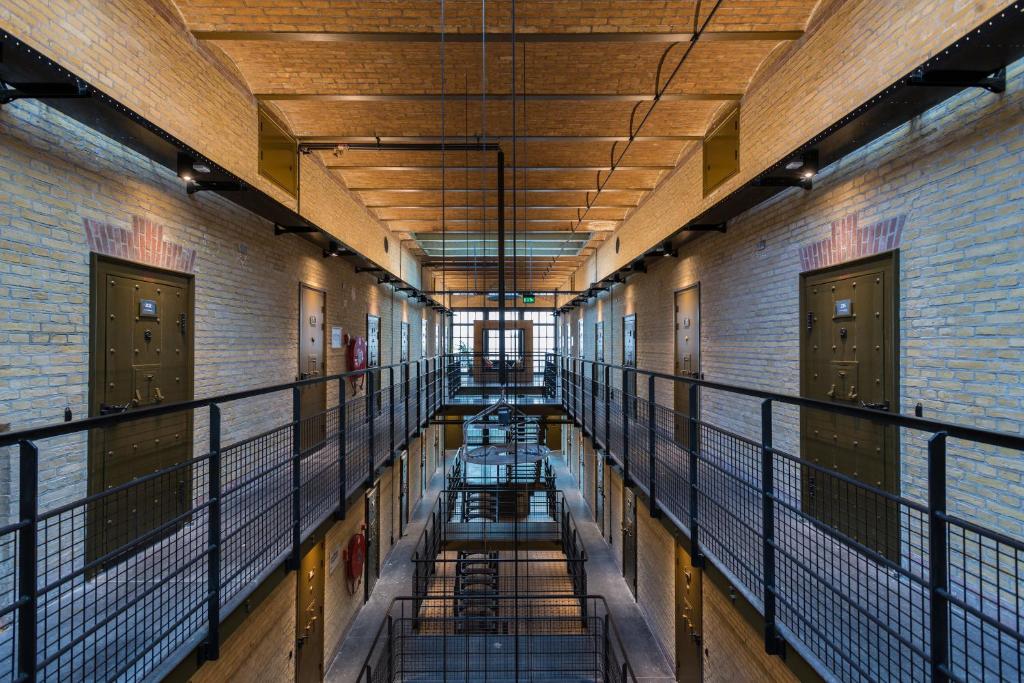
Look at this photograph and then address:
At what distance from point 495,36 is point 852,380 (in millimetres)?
4304

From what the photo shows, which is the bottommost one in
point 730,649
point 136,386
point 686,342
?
point 730,649

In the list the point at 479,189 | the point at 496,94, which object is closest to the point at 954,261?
the point at 496,94

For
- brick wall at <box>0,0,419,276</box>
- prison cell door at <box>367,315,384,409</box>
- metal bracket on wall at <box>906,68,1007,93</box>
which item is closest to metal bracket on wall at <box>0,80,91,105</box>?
brick wall at <box>0,0,419,276</box>

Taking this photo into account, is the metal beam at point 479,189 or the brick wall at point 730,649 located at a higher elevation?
the metal beam at point 479,189

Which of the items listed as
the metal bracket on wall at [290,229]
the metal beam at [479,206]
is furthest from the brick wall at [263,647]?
the metal beam at [479,206]

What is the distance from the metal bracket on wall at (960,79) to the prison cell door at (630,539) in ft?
20.8

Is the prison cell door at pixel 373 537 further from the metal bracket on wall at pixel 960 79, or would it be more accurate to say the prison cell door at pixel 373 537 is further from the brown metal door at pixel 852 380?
the metal bracket on wall at pixel 960 79

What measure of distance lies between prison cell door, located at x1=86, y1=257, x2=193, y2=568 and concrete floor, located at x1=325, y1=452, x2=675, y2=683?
3.75 m

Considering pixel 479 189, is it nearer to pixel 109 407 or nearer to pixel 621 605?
pixel 109 407

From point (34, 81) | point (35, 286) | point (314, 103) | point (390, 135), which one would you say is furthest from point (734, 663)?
point (314, 103)

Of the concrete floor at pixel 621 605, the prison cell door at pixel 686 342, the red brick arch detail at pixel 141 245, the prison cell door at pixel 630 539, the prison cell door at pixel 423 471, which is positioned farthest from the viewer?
the prison cell door at pixel 423 471

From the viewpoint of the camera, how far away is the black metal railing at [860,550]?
1487mm

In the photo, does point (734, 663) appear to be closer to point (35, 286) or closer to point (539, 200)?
point (35, 286)

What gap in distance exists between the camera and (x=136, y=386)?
3561 millimetres
